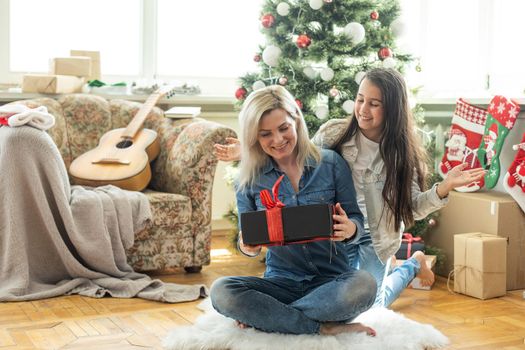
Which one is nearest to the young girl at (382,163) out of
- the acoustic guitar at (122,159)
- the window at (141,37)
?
the acoustic guitar at (122,159)

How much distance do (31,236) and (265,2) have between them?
1647 mm

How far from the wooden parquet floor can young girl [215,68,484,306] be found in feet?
1.23

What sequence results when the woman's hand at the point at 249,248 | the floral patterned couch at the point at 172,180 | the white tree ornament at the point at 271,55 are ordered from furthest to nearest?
the white tree ornament at the point at 271,55 → the floral patterned couch at the point at 172,180 → the woman's hand at the point at 249,248

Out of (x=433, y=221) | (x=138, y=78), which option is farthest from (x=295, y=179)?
(x=138, y=78)

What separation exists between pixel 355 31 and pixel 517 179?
1.01m

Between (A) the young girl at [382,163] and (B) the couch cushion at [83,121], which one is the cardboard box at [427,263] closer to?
(A) the young girl at [382,163]

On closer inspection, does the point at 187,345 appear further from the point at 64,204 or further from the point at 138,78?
the point at 138,78

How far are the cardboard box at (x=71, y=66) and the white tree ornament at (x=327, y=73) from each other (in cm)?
134

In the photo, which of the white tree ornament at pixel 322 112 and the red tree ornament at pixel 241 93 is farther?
the red tree ornament at pixel 241 93

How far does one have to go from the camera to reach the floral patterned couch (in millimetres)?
3469

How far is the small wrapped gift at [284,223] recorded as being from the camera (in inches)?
85.7

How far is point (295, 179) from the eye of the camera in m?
2.41

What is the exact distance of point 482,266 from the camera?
3.22 meters

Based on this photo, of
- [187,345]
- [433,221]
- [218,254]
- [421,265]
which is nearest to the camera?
[187,345]
